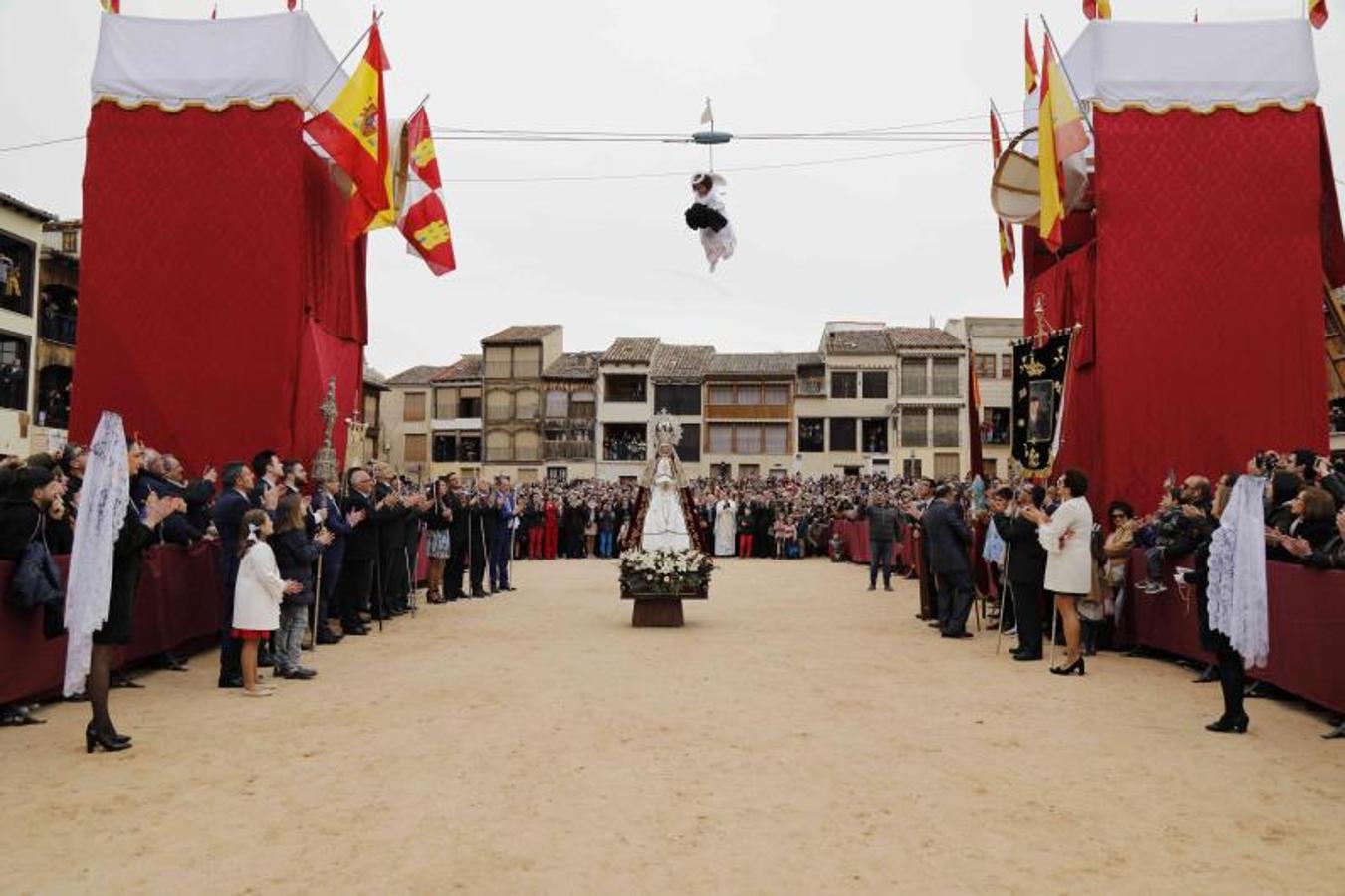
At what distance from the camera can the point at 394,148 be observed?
1412cm

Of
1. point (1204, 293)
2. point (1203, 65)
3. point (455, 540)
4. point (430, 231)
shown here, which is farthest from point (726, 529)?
point (1203, 65)

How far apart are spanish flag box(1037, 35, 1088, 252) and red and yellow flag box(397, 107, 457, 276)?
8617mm

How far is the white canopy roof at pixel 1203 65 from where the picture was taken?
1116 cm

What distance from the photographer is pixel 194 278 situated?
11.8m

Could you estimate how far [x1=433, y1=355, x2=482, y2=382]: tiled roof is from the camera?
56334 mm

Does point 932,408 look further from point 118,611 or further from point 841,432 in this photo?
point 118,611

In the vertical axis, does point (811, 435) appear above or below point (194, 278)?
above

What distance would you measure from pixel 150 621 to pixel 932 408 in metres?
45.5

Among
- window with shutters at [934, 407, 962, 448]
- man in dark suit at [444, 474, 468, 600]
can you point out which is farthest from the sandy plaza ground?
window with shutters at [934, 407, 962, 448]

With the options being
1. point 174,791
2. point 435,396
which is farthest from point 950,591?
point 435,396

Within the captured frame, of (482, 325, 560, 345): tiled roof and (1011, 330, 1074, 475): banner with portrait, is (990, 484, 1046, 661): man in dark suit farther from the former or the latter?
(482, 325, 560, 345): tiled roof

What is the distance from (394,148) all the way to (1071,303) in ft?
31.5

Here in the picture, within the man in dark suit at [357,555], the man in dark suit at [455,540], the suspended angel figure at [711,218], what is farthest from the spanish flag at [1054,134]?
the man in dark suit at [455,540]

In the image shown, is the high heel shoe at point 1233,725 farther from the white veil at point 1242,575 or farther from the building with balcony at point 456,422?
the building with balcony at point 456,422
